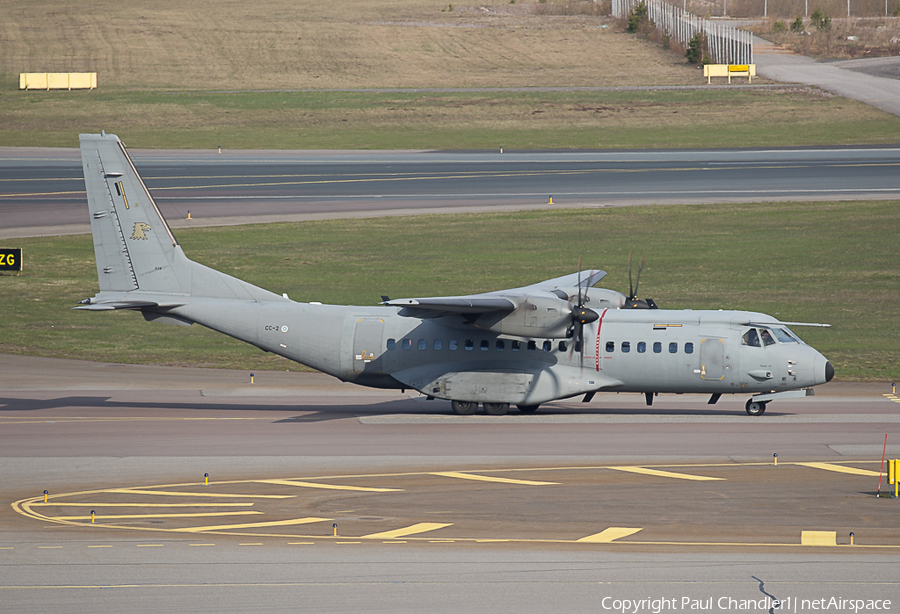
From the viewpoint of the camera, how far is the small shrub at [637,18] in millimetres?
126875

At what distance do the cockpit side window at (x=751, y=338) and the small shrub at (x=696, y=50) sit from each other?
87551mm

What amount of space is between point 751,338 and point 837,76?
8242 cm

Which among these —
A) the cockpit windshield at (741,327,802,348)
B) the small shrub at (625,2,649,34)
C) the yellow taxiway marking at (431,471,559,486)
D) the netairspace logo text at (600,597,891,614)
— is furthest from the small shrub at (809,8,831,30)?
the netairspace logo text at (600,597,891,614)

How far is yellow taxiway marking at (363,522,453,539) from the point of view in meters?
18.7

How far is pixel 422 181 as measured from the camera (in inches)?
2726

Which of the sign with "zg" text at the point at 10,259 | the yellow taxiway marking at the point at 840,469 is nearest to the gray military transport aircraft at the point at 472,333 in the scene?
the yellow taxiway marking at the point at 840,469

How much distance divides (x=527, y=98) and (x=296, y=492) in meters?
80.1

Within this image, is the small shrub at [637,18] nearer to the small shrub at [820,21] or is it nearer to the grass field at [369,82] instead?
the grass field at [369,82]

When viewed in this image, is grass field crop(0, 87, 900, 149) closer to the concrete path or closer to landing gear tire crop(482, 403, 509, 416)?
the concrete path

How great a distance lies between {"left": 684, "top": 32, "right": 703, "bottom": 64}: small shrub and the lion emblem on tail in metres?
90.3

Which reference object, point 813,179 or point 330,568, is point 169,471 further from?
point 813,179

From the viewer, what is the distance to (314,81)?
10906 centimetres

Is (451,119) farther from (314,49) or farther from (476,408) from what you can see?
(476,408)

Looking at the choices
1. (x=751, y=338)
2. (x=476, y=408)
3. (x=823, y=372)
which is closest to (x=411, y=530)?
(x=476, y=408)
